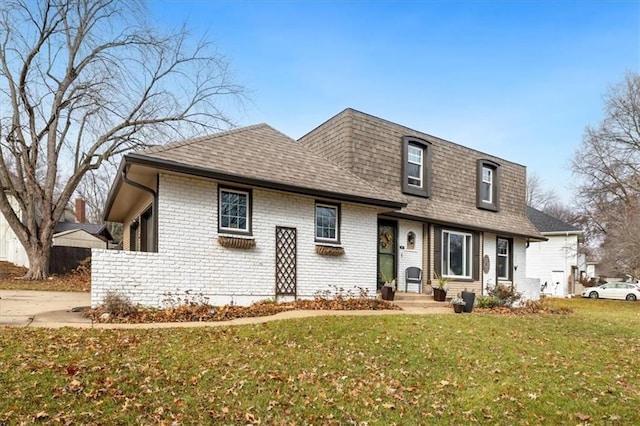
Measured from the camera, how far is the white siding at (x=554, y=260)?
101ft

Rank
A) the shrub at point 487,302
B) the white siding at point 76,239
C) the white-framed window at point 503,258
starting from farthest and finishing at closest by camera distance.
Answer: the white siding at point 76,239, the white-framed window at point 503,258, the shrub at point 487,302

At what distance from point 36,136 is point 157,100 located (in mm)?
5319

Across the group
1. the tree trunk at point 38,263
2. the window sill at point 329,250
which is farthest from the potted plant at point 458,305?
the tree trunk at point 38,263

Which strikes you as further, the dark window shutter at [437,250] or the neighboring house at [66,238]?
the neighboring house at [66,238]

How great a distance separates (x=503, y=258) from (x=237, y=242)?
1248cm

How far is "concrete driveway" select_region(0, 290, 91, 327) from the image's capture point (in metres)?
7.59

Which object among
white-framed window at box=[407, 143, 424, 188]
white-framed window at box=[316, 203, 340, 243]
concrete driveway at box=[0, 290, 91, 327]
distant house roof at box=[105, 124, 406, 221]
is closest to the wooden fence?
distant house roof at box=[105, 124, 406, 221]

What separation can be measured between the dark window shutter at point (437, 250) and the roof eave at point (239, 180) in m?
2.96

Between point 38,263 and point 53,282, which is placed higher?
point 38,263

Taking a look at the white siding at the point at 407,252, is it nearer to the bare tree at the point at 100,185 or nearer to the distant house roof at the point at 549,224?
the bare tree at the point at 100,185

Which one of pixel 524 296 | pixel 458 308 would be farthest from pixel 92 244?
pixel 524 296

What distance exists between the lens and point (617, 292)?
3005 cm

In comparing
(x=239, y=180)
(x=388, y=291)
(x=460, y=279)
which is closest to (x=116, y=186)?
(x=239, y=180)

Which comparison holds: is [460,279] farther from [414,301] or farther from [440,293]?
[414,301]
